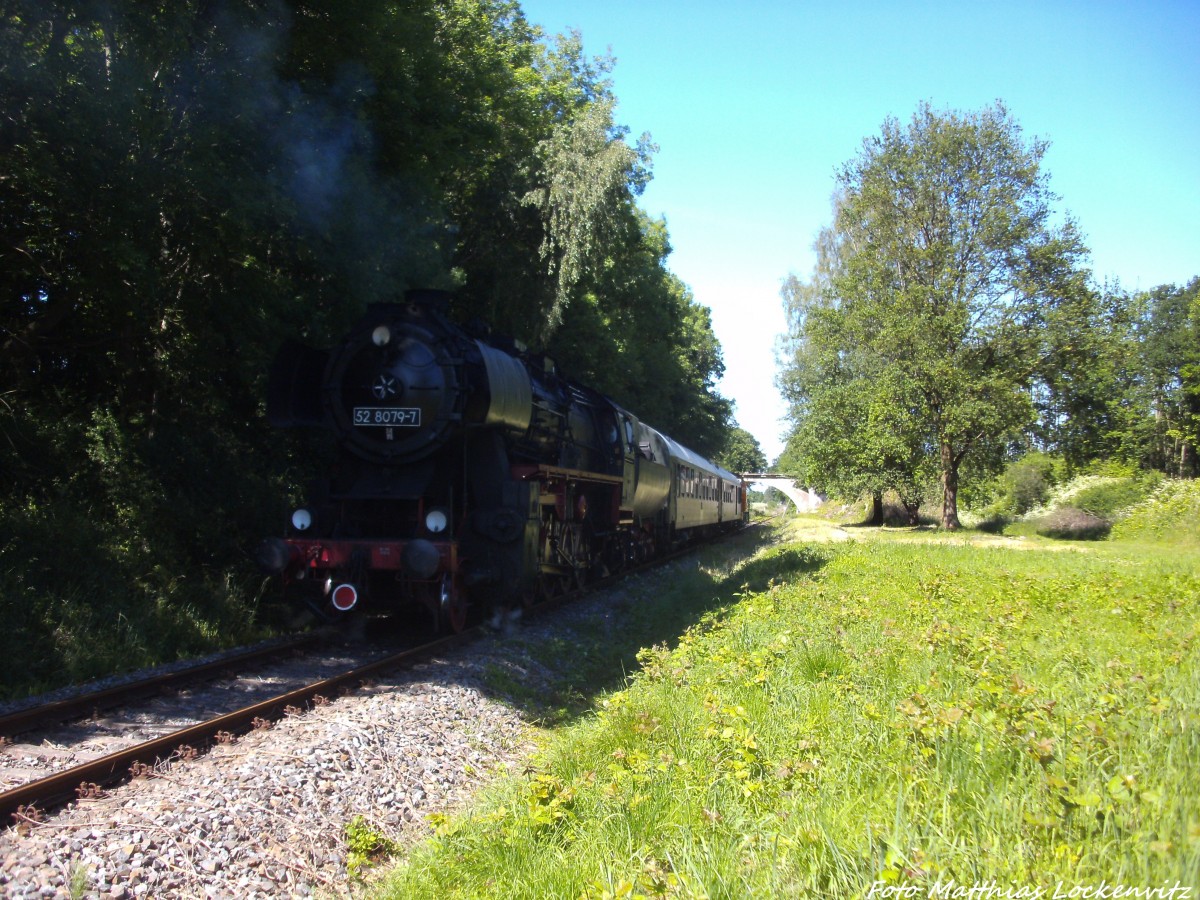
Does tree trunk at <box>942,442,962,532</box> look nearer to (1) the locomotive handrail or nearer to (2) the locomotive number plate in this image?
(1) the locomotive handrail

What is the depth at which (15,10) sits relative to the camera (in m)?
8.52

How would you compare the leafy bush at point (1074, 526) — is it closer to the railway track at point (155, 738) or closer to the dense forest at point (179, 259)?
the dense forest at point (179, 259)

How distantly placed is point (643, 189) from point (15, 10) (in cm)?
2112

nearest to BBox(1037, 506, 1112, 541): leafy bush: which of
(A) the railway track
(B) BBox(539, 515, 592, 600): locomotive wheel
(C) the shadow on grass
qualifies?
(C) the shadow on grass

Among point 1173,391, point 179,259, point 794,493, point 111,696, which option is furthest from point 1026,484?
point 794,493

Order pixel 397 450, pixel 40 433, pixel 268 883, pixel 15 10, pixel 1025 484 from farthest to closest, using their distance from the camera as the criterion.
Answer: pixel 1025 484 → pixel 40 433 → pixel 397 450 → pixel 15 10 → pixel 268 883

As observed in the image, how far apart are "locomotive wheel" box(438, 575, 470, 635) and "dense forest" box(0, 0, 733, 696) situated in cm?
255

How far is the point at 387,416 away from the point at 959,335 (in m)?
23.8

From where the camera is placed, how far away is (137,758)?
5551mm

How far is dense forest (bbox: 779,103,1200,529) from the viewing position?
2811 centimetres

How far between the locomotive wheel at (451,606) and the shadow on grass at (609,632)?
0.65 metres

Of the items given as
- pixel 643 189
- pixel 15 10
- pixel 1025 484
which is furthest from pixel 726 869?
pixel 1025 484

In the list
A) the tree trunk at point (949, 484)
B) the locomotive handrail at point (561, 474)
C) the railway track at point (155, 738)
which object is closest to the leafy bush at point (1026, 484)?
the tree trunk at point (949, 484)

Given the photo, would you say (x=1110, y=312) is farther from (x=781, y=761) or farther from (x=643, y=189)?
(x=781, y=761)
